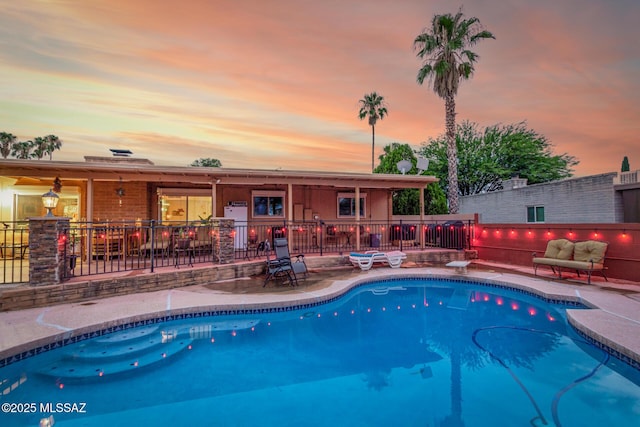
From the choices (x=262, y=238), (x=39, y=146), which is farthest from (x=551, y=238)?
(x=39, y=146)

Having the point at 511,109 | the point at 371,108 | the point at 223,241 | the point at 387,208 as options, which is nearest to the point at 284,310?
the point at 223,241

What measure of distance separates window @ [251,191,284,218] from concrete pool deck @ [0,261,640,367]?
206 inches

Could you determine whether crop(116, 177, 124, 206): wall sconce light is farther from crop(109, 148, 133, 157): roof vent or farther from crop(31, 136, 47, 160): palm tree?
crop(31, 136, 47, 160): palm tree

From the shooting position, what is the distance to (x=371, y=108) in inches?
1059

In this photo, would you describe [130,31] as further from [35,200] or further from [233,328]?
[233,328]

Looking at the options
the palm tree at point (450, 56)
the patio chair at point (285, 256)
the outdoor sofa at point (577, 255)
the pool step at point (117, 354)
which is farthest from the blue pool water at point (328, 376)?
the palm tree at point (450, 56)

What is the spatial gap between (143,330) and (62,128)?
15610 mm

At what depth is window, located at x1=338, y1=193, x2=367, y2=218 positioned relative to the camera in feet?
48.7

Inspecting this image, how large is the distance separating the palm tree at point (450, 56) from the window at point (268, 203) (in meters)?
8.80

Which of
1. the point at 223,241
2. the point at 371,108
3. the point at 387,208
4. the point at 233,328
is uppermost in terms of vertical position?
the point at 371,108

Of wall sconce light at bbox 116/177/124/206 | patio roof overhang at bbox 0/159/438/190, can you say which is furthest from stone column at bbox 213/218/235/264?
wall sconce light at bbox 116/177/124/206

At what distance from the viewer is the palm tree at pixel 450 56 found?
1470cm

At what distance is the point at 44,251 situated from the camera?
5.86 metres

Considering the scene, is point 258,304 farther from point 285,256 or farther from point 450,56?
point 450,56
